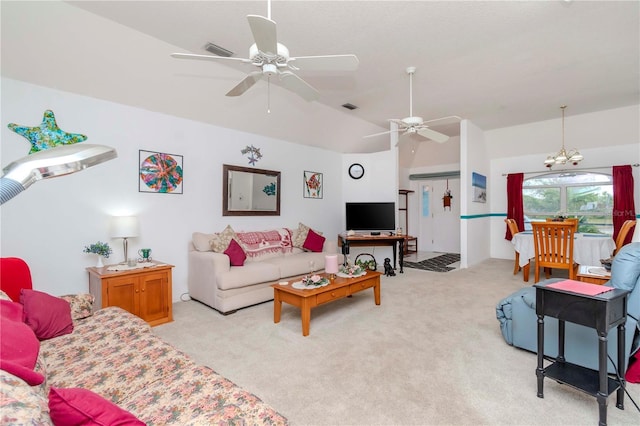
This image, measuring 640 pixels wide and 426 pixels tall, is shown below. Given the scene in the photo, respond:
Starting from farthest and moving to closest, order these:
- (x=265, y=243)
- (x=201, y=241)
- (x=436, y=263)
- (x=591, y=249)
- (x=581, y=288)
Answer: (x=436, y=263)
(x=265, y=243)
(x=591, y=249)
(x=201, y=241)
(x=581, y=288)

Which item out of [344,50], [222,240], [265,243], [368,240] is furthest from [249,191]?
[344,50]

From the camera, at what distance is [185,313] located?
359 cm

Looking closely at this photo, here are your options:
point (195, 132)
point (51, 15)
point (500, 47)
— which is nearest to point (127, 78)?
point (51, 15)

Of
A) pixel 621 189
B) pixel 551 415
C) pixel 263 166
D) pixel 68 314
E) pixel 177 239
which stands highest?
pixel 263 166

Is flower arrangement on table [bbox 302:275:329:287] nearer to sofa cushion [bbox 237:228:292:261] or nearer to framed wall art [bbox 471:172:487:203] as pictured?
sofa cushion [bbox 237:228:292:261]

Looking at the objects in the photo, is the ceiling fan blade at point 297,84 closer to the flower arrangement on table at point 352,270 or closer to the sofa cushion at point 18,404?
the flower arrangement on table at point 352,270

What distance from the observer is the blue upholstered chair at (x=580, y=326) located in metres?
1.99

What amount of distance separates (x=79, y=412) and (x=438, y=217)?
8.40 metres

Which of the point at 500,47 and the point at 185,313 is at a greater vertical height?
the point at 500,47

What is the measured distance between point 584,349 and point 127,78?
15.5 feet

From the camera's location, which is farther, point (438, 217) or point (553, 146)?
point (438, 217)

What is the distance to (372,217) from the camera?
19.2 feet

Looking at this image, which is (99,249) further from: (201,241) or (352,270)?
(352,270)

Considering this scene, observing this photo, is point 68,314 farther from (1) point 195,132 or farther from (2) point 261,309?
(1) point 195,132
